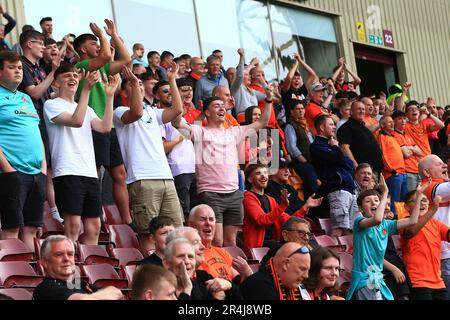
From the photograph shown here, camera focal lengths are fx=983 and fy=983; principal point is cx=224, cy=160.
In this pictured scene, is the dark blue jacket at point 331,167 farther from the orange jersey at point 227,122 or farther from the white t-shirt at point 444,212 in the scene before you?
the white t-shirt at point 444,212

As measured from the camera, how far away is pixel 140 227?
8562mm

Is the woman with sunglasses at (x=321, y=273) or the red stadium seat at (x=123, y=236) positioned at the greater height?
the red stadium seat at (x=123, y=236)

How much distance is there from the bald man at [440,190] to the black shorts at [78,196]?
339cm

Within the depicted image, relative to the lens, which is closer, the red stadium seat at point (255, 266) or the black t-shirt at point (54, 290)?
the black t-shirt at point (54, 290)

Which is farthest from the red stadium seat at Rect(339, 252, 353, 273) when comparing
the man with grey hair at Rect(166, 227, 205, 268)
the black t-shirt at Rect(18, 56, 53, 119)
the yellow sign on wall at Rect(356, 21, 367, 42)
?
the yellow sign on wall at Rect(356, 21, 367, 42)

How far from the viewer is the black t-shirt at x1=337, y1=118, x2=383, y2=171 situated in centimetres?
1251

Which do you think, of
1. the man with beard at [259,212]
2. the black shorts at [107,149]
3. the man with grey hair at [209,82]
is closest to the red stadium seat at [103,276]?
the black shorts at [107,149]

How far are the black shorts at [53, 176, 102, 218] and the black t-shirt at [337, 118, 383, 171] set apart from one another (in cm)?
512

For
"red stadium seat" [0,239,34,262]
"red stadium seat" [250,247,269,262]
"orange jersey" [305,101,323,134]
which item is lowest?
"red stadium seat" [250,247,269,262]

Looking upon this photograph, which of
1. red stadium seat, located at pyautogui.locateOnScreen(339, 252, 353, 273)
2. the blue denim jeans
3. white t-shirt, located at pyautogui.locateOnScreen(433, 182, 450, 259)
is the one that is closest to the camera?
white t-shirt, located at pyautogui.locateOnScreen(433, 182, 450, 259)

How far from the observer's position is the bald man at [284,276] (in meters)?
6.62

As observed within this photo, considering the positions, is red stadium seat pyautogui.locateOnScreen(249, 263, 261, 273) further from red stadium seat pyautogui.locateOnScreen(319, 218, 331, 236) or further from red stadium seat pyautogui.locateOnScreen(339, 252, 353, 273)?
red stadium seat pyautogui.locateOnScreen(319, 218, 331, 236)
